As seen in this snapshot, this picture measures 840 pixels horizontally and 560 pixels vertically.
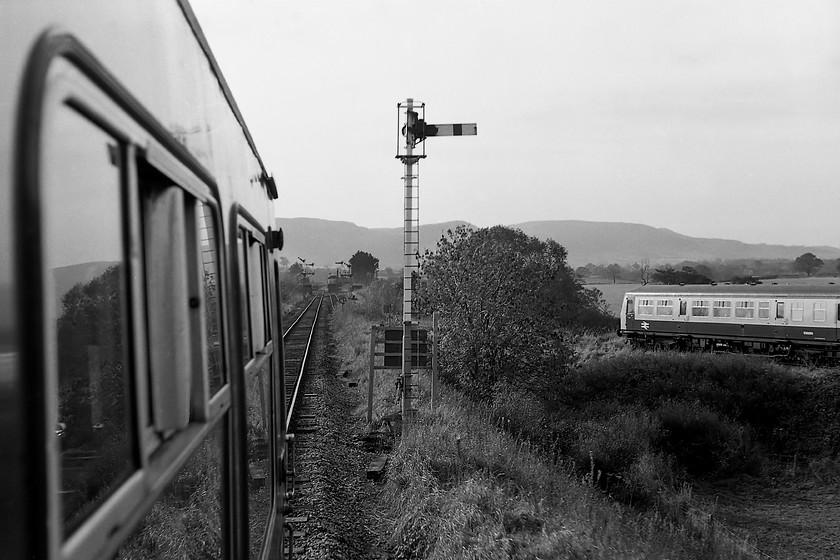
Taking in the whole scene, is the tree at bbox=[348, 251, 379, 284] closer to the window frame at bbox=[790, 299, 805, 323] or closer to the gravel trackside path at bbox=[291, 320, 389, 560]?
the window frame at bbox=[790, 299, 805, 323]

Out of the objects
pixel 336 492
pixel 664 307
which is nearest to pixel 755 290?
pixel 664 307

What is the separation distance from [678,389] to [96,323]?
92.7 ft

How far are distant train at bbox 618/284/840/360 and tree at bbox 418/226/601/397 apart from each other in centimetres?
1206

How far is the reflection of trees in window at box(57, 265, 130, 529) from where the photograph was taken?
1.41 m

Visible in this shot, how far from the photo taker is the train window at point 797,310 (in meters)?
28.9

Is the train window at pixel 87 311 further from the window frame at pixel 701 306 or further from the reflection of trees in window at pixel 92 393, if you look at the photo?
the window frame at pixel 701 306

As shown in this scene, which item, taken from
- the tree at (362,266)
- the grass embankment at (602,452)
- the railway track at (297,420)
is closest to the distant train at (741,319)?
the grass embankment at (602,452)

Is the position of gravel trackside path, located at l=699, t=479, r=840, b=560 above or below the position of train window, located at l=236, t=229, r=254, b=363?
below

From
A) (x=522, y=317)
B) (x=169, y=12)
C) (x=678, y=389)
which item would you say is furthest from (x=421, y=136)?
(x=678, y=389)

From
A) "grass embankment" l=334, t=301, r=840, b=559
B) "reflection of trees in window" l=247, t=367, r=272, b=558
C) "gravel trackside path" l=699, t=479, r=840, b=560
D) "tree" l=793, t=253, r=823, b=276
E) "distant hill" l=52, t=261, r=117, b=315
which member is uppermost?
"distant hill" l=52, t=261, r=117, b=315

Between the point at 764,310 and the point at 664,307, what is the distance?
5886mm

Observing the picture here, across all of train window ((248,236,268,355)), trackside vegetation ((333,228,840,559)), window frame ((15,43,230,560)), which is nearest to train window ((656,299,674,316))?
trackside vegetation ((333,228,840,559))

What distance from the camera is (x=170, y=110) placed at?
6.59 ft

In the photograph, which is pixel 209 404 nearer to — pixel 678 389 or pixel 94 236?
pixel 94 236
